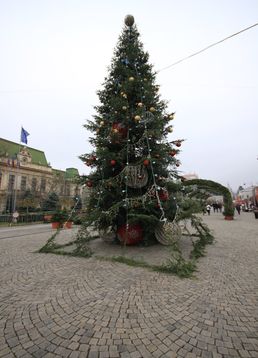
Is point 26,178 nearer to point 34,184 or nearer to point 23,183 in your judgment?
point 23,183

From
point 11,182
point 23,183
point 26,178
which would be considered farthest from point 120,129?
point 26,178

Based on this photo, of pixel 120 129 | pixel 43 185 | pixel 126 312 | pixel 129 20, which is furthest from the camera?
pixel 43 185

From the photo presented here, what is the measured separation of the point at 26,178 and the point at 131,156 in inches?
1618

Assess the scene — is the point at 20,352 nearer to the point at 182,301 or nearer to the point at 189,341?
the point at 189,341

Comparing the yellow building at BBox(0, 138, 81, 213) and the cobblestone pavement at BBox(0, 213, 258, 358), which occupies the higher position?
the yellow building at BBox(0, 138, 81, 213)

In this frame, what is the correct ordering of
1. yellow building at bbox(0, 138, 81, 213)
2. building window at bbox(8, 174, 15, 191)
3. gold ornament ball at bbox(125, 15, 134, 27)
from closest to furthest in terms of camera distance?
gold ornament ball at bbox(125, 15, 134, 27) < yellow building at bbox(0, 138, 81, 213) < building window at bbox(8, 174, 15, 191)

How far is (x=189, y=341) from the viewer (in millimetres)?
Result: 2334

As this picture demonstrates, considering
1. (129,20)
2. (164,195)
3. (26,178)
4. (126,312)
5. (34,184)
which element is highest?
(129,20)

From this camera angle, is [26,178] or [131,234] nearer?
[131,234]

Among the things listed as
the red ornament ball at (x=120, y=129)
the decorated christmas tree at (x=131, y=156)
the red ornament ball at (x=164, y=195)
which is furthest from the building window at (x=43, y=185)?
the red ornament ball at (x=164, y=195)

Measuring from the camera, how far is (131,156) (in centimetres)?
766

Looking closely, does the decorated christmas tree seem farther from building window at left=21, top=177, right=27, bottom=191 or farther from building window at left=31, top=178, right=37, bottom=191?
building window at left=21, top=177, right=27, bottom=191

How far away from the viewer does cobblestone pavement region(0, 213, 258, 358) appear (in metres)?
2.25

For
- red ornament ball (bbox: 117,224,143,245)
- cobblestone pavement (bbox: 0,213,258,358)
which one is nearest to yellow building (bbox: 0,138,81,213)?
red ornament ball (bbox: 117,224,143,245)
